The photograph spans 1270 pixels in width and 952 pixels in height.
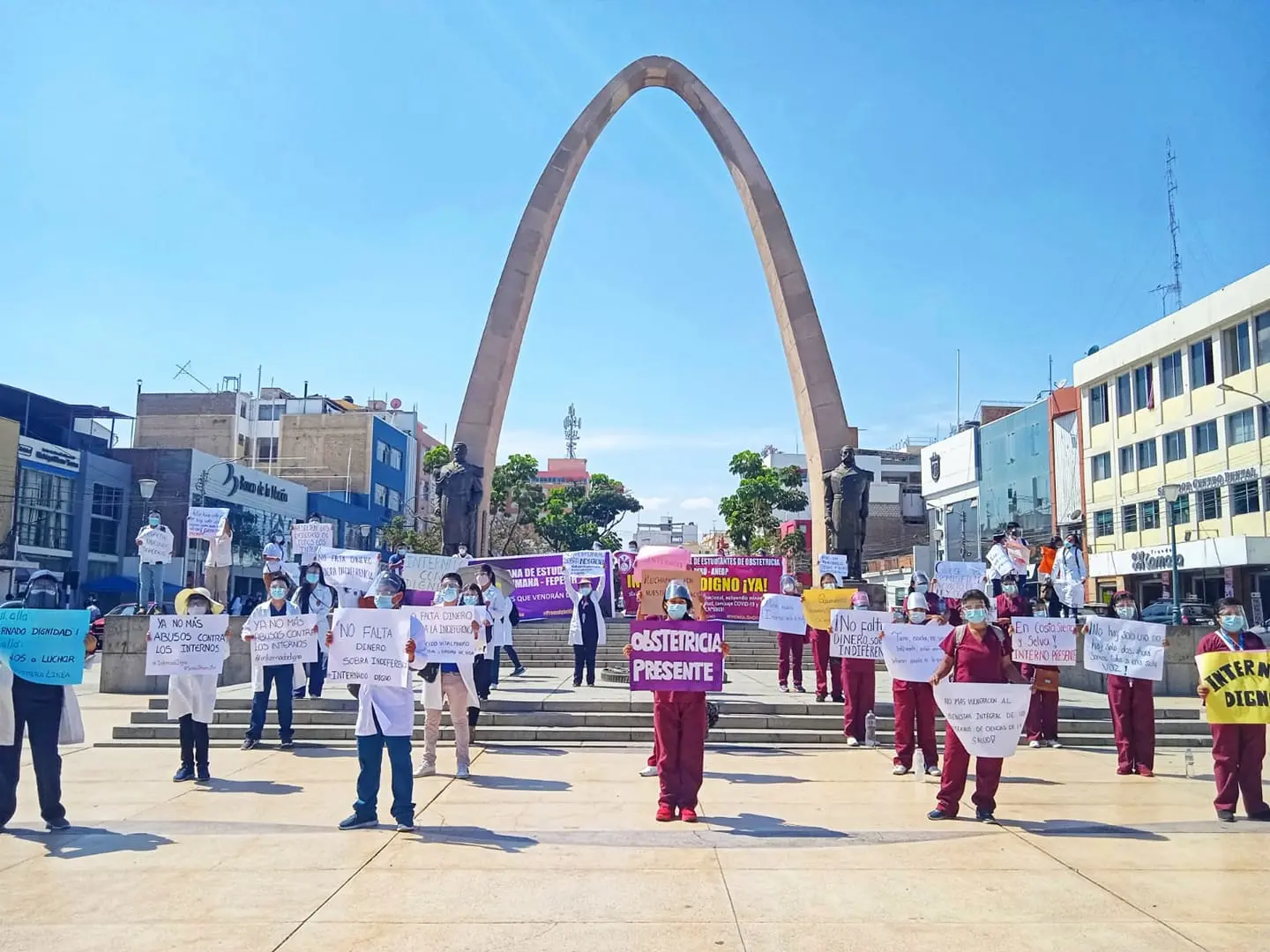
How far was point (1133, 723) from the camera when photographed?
10047mm

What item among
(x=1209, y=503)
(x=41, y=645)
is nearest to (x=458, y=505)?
(x=41, y=645)

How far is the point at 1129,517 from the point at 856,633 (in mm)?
36711

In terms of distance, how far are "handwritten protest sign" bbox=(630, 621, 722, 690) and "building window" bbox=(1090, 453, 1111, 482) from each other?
4106 centimetres

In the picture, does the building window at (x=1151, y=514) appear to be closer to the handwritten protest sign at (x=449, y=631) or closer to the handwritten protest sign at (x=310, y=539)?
the handwritten protest sign at (x=310, y=539)

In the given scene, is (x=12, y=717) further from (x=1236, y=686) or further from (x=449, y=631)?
(x=1236, y=686)

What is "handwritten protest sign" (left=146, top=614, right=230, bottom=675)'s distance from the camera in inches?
359

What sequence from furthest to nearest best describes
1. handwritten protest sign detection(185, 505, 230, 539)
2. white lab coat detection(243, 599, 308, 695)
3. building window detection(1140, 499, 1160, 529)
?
building window detection(1140, 499, 1160, 529) → handwritten protest sign detection(185, 505, 230, 539) → white lab coat detection(243, 599, 308, 695)

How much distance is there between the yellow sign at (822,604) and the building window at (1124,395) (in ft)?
117

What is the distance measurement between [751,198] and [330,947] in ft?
80.9

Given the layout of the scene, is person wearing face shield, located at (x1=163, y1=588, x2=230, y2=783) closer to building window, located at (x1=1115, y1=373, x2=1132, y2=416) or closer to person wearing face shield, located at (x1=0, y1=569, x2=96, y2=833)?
person wearing face shield, located at (x1=0, y1=569, x2=96, y2=833)

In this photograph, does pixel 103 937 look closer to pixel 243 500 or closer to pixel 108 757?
pixel 108 757

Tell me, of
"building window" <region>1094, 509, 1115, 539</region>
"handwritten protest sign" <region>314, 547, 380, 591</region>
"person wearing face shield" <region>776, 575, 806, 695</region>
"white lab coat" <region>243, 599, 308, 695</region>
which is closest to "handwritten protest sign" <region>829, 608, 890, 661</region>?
"person wearing face shield" <region>776, 575, 806, 695</region>

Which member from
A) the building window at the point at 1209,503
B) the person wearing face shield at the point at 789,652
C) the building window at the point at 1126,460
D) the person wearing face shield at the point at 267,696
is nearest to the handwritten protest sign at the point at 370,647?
the person wearing face shield at the point at 267,696

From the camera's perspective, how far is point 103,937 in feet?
16.5
